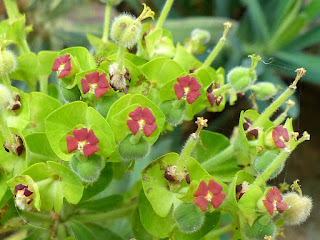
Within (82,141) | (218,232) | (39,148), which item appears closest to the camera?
(82,141)

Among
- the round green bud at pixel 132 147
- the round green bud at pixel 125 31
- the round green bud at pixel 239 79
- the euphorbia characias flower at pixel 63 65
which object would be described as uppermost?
the round green bud at pixel 125 31

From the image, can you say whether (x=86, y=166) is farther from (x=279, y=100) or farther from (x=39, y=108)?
(x=279, y=100)

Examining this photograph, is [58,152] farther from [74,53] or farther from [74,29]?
[74,29]

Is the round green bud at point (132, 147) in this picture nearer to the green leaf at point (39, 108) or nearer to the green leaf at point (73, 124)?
the green leaf at point (73, 124)

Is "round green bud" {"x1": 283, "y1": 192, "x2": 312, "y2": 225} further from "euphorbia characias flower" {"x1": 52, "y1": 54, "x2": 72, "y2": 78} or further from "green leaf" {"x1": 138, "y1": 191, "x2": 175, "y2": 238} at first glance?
"euphorbia characias flower" {"x1": 52, "y1": 54, "x2": 72, "y2": 78}

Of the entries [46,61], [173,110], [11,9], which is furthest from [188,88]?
[11,9]

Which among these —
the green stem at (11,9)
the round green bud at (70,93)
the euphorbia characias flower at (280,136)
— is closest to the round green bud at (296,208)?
the euphorbia characias flower at (280,136)
